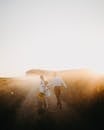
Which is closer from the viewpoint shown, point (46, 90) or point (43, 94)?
point (43, 94)

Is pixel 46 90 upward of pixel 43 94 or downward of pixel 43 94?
upward

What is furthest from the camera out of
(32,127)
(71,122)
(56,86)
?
(56,86)

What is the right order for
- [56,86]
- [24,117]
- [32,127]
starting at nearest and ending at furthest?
[32,127] → [24,117] → [56,86]

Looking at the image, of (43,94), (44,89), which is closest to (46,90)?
(44,89)

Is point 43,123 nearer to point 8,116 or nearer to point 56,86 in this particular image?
point 8,116

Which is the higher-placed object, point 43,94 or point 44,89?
point 44,89

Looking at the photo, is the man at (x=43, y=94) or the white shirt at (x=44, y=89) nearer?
the man at (x=43, y=94)

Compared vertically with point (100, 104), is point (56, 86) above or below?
above

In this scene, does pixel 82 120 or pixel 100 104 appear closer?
pixel 82 120

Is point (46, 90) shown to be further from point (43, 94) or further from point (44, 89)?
point (43, 94)

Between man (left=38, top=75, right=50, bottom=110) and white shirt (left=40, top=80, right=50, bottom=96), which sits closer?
man (left=38, top=75, right=50, bottom=110)

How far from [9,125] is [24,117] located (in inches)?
71.3

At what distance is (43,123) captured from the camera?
10.5m

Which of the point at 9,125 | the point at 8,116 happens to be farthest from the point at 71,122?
the point at 8,116
